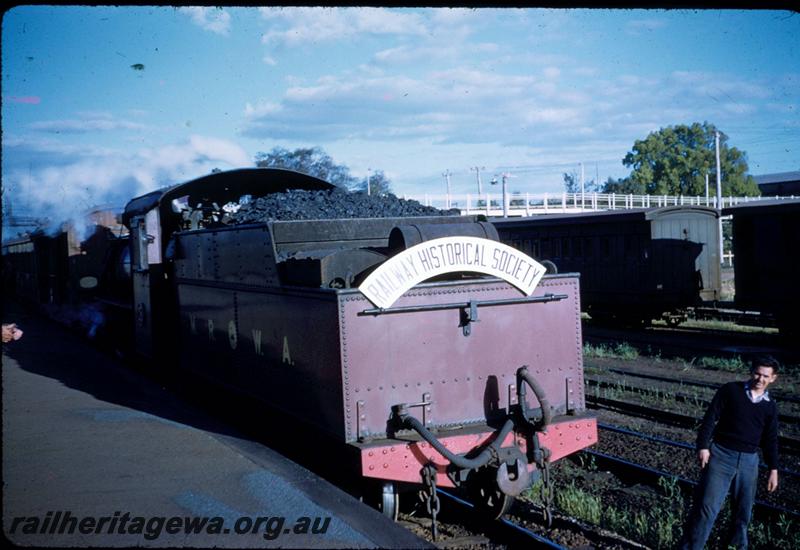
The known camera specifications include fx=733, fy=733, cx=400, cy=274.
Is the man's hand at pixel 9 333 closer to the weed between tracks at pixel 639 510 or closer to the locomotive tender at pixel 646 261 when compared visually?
the weed between tracks at pixel 639 510

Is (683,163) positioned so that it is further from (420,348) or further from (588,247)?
(420,348)


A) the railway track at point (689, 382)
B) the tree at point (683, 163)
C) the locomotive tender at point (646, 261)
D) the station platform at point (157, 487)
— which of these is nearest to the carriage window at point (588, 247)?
the locomotive tender at point (646, 261)

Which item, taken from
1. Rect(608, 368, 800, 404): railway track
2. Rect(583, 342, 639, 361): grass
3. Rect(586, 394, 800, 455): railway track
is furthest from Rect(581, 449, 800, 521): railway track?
Rect(583, 342, 639, 361): grass

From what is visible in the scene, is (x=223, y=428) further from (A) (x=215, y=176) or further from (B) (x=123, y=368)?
(B) (x=123, y=368)

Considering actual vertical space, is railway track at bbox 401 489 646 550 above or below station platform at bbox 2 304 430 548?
below

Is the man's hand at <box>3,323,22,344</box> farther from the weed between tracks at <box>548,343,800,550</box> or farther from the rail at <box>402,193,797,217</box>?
the rail at <box>402,193,797,217</box>

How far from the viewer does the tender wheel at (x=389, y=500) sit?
5.40 meters

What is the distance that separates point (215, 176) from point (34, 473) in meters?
4.48

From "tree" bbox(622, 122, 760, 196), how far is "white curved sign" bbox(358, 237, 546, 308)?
50.5 metres

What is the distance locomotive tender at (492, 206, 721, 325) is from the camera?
62.5 feet

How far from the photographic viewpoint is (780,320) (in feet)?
53.1

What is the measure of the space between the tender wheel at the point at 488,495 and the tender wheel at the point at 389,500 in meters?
0.62

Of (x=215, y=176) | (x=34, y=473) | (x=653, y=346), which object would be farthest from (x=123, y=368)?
(x=653, y=346)

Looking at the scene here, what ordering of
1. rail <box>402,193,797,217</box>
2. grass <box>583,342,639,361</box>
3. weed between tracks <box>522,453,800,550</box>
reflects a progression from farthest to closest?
rail <box>402,193,797,217</box>
grass <box>583,342,639,361</box>
weed between tracks <box>522,453,800,550</box>
